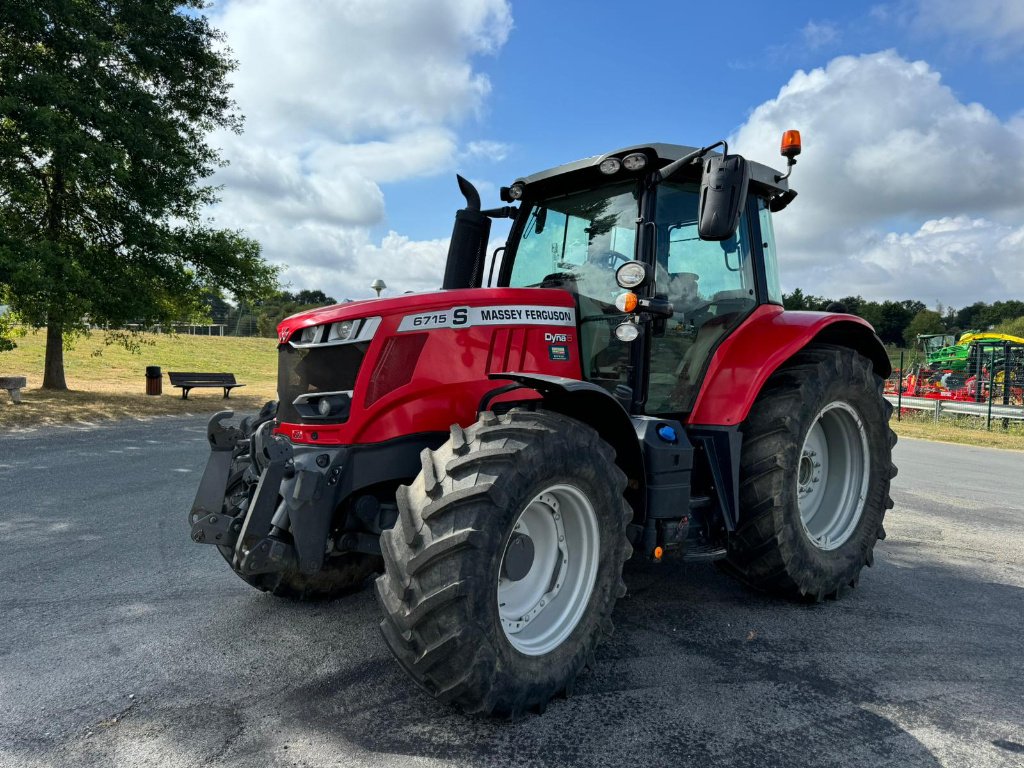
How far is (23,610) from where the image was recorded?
12.0 feet

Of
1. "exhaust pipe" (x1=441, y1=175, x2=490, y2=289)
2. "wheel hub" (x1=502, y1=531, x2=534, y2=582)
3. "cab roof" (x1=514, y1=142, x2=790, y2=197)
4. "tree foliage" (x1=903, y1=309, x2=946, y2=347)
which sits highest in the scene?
"tree foliage" (x1=903, y1=309, x2=946, y2=347)

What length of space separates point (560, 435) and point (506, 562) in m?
0.53

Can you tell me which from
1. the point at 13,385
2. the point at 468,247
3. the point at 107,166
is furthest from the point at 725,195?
the point at 13,385

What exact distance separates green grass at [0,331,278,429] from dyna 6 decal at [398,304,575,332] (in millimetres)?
11216

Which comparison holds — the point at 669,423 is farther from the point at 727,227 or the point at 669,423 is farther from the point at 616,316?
the point at 727,227

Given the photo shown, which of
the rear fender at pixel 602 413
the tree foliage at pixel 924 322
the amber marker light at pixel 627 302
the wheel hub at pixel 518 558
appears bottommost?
the wheel hub at pixel 518 558

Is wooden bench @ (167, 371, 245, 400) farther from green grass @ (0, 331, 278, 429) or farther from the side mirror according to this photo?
the side mirror

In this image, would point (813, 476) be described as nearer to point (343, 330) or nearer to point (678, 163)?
point (678, 163)

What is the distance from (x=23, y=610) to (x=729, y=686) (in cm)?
349

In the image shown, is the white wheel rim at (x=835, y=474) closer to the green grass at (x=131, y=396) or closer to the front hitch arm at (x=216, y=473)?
the front hitch arm at (x=216, y=473)

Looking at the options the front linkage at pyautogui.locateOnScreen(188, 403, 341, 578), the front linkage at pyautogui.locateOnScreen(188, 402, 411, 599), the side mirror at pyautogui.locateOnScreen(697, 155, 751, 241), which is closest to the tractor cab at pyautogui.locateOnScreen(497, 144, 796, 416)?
the side mirror at pyautogui.locateOnScreen(697, 155, 751, 241)

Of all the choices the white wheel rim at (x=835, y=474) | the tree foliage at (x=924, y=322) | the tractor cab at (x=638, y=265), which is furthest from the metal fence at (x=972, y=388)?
the tree foliage at (x=924, y=322)

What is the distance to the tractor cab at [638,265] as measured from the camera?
3.51m

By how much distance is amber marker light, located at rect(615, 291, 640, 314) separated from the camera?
10.8 feet
